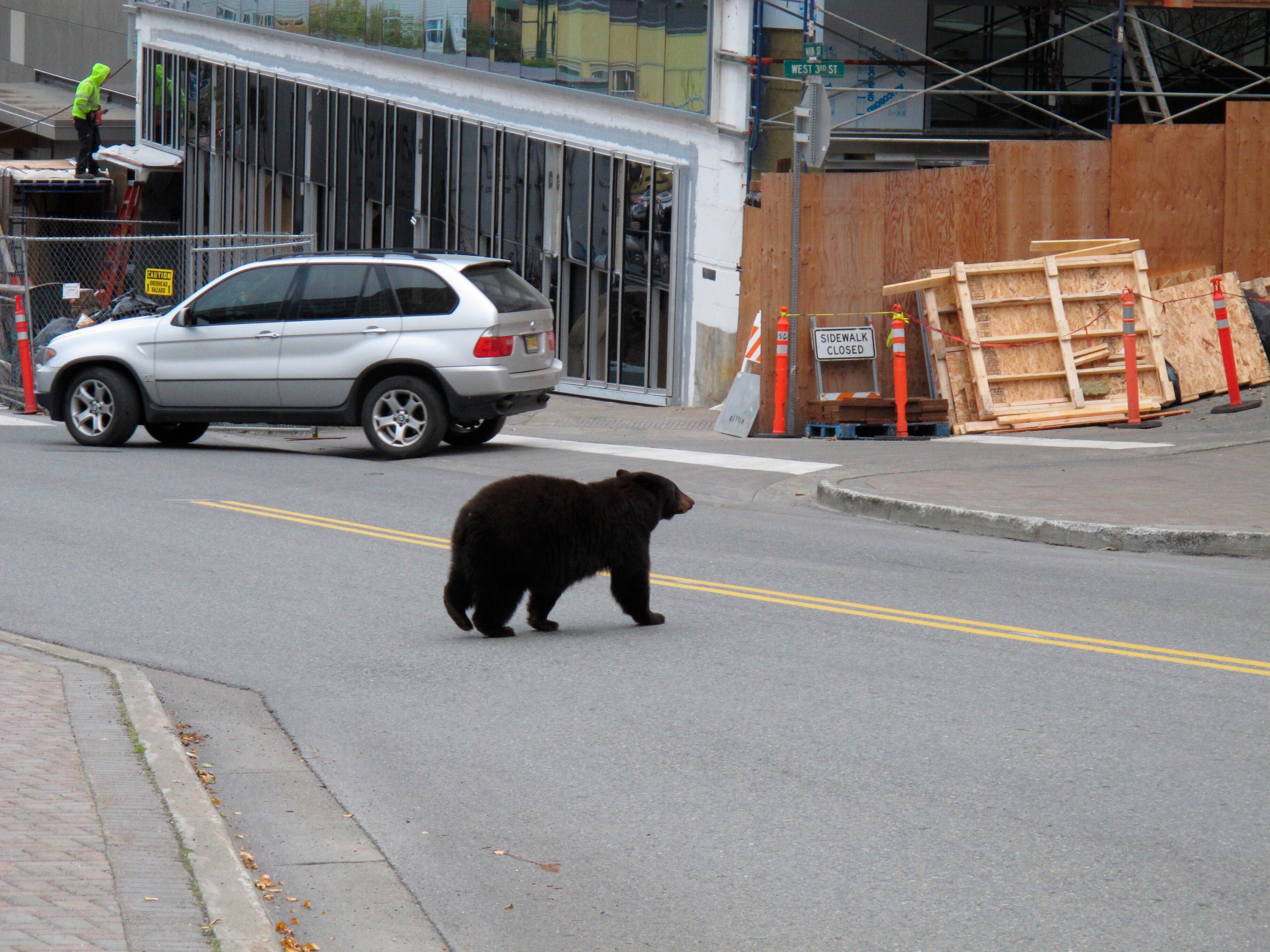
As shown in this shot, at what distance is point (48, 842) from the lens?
4.90 metres

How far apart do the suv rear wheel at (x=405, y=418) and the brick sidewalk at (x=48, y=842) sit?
9.14m

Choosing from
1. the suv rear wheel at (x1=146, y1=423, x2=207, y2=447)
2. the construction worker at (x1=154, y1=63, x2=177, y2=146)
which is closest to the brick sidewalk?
the suv rear wheel at (x1=146, y1=423, x2=207, y2=447)

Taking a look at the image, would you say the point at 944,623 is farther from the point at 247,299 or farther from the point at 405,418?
the point at 247,299

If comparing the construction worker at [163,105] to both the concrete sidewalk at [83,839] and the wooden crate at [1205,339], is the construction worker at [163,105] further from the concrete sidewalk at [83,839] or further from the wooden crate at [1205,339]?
the concrete sidewalk at [83,839]

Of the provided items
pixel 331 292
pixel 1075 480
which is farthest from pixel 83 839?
pixel 331 292

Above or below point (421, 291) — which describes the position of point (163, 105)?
above

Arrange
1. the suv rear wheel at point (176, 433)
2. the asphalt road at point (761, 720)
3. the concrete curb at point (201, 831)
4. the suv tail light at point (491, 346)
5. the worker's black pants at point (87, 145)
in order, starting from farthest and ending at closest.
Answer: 1. the worker's black pants at point (87, 145)
2. the suv rear wheel at point (176, 433)
3. the suv tail light at point (491, 346)
4. the asphalt road at point (761, 720)
5. the concrete curb at point (201, 831)

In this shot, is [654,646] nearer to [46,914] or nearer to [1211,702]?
[1211,702]

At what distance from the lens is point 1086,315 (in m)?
18.0

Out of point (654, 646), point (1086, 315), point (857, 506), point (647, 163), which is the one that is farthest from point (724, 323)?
point (654, 646)

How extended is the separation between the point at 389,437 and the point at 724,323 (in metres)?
6.78

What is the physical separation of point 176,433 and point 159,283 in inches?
212

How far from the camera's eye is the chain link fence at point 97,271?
21.2m

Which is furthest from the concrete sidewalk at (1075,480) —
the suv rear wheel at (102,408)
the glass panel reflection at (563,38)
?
the glass panel reflection at (563,38)
